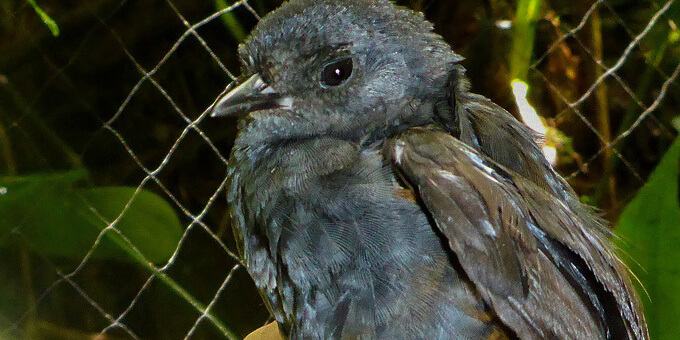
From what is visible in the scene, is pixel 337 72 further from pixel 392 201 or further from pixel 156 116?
pixel 156 116

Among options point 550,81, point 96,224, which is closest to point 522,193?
point 96,224

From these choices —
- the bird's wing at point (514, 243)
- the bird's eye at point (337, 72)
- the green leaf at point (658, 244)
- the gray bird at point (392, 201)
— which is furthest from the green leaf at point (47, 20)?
the green leaf at point (658, 244)

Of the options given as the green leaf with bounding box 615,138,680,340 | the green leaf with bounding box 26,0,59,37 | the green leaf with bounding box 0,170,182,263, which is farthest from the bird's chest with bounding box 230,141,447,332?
the green leaf with bounding box 0,170,182,263

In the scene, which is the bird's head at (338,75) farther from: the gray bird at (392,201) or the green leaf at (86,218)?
the green leaf at (86,218)

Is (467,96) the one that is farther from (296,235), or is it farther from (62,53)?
(62,53)

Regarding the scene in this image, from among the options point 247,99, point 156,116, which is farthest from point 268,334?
point 156,116

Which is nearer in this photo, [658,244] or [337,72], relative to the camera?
[337,72]

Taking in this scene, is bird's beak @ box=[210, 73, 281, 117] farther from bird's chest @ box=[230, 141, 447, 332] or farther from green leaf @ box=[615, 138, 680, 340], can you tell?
green leaf @ box=[615, 138, 680, 340]

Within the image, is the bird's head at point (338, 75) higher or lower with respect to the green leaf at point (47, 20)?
lower
